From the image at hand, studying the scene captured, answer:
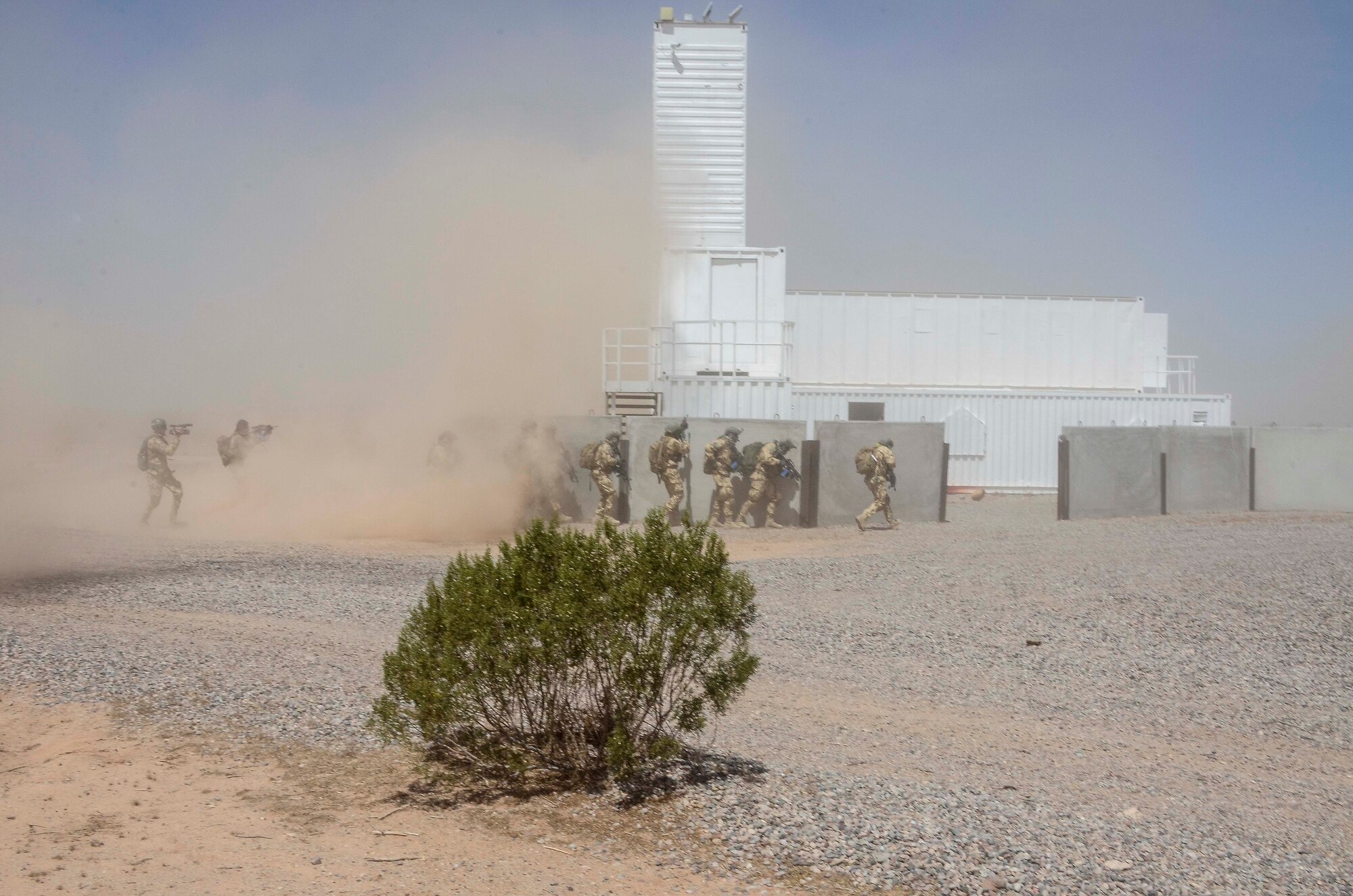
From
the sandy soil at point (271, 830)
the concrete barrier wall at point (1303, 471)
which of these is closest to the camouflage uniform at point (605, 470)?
the concrete barrier wall at point (1303, 471)

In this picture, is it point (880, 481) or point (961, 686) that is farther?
point (880, 481)

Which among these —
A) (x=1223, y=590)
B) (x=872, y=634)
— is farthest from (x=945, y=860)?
(x=1223, y=590)

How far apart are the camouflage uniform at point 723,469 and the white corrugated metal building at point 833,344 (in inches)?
112

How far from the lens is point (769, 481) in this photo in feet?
63.8

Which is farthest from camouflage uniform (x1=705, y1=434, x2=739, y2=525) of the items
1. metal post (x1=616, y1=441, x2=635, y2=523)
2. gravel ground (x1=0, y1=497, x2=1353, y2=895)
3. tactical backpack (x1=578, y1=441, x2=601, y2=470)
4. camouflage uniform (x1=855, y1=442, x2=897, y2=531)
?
gravel ground (x1=0, y1=497, x2=1353, y2=895)

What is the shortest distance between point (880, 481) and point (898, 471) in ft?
3.59

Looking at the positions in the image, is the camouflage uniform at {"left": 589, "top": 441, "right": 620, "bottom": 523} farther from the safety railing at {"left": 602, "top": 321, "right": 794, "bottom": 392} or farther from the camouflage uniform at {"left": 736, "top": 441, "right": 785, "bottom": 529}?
the safety railing at {"left": 602, "top": 321, "right": 794, "bottom": 392}

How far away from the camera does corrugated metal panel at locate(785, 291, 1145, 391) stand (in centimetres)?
2859

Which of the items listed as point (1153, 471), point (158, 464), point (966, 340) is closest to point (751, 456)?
point (1153, 471)

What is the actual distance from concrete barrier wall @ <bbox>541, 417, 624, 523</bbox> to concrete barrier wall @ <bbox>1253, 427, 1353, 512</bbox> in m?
12.6

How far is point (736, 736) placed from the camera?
6.85m

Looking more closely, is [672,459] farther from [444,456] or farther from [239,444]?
[239,444]

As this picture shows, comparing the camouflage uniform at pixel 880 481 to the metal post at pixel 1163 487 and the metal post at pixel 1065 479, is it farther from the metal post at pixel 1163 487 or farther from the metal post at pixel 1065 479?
the metal post at pixel 1163 487

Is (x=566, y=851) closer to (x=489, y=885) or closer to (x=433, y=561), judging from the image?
A: (x=489, y=885)
